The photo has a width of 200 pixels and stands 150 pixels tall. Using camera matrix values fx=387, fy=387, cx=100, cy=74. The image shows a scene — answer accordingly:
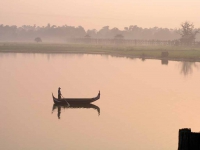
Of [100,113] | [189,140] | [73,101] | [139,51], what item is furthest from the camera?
[139,51]

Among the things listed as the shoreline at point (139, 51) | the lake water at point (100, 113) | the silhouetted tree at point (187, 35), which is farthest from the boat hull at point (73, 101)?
the silhouetted tree at point (187, 35)

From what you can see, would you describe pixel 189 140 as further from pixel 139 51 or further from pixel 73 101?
pixel 139 51

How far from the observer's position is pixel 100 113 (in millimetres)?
29203

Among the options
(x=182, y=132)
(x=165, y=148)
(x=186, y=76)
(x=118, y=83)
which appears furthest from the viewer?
(x=186, y=76)

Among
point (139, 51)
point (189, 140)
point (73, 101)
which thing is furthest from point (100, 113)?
point (139, 51)

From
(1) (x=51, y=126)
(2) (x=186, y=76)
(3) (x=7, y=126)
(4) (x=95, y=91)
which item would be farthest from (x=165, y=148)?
(2) (x=186, y=76)

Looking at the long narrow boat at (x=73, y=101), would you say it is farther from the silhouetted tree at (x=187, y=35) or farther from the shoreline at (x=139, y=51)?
the silhouetted tree at (x=187, y=35)

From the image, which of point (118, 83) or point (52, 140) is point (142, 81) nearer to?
point (118, 83)

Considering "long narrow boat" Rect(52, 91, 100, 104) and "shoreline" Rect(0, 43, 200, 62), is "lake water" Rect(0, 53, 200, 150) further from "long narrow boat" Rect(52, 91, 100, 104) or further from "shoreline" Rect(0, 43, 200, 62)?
"shoreline" Rect(0, 43, 200, 62)

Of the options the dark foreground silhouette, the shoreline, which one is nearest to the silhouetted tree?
the shoreline

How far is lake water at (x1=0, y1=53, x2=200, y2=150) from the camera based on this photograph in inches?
867

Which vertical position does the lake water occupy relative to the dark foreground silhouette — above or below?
below

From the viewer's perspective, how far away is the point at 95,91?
3922 cm

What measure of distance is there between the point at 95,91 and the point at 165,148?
1888 centimetres
